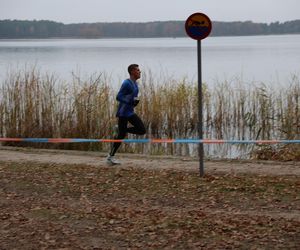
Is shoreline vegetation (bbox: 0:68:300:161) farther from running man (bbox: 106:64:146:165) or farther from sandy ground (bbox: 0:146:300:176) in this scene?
running man (bbox: 106:64:146:165)

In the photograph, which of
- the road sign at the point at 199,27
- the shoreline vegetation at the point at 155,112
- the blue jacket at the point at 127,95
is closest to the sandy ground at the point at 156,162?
the blue jacket at the point at 127,95

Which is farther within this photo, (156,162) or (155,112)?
(155,112)

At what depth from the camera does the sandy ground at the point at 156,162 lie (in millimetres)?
10367

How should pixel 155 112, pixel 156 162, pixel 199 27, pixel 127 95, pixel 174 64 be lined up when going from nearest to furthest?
1. pixel 199 27
2. pixel 127 95
3. pixel 156 162
4. pixel 155 112
5. pixel 174 64

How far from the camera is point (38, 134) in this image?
14773mm

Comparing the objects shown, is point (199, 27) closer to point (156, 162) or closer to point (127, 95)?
point (127, 95)

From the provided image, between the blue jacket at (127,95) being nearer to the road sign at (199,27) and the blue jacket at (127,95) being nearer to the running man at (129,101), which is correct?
the running man at (129,101)

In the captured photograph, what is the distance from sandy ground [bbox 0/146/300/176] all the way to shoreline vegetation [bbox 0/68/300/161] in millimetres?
1536

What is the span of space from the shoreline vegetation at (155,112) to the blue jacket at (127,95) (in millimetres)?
3763

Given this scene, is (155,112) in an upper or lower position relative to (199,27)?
lower

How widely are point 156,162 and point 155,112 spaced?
4176mm

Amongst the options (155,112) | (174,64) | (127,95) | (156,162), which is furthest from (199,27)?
(174,64)

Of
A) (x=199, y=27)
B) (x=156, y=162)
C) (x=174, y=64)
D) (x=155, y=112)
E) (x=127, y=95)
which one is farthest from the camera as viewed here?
(x=174, y=64)

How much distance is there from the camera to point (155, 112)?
15.4 metres
